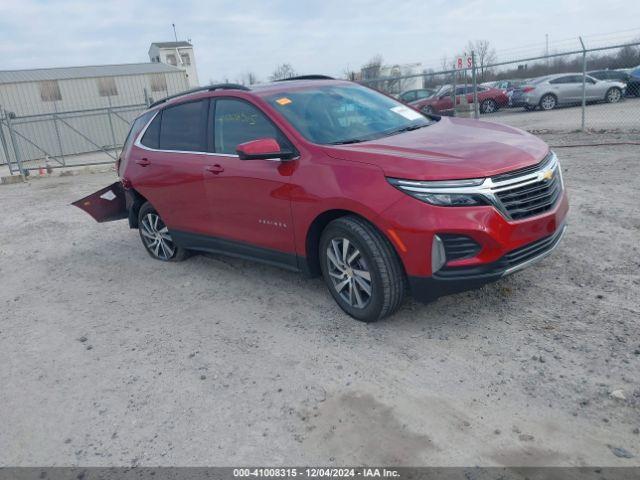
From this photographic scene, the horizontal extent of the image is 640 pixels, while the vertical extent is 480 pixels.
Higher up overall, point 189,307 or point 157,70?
point 157,70

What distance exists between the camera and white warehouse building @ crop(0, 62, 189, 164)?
25109mm

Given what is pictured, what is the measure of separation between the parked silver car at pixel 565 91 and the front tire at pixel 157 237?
18.8m

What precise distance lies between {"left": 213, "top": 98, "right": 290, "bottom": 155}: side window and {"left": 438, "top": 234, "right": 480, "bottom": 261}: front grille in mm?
1576

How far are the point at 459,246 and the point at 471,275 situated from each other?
0.69 feet

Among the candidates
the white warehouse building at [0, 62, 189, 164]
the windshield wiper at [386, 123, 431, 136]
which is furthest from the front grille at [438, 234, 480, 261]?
the white warehouse building at [0, 62, 189, 164]

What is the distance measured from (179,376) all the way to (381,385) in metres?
1.40

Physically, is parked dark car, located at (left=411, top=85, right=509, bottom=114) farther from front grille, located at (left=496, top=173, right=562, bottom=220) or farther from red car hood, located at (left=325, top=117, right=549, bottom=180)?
front grille, located at (left=496, top=173, right=562, bottom=220)

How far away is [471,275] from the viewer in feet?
11.4

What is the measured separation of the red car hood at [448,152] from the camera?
11.4ft

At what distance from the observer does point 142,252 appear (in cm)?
A: 688

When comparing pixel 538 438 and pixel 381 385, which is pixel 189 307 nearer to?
pixel 381 385

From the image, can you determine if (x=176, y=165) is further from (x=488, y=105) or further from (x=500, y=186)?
(x=488, y=105)

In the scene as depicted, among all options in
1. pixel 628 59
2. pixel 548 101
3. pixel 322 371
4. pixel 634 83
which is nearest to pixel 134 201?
pixel 322 371

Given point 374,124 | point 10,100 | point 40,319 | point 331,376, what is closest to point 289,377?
point 331,376
